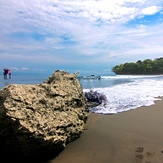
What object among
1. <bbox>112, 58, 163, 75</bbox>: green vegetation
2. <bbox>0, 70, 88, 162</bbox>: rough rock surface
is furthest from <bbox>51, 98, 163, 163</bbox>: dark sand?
<bbox>112, 58, 163, 75</bbox>: green vegetation

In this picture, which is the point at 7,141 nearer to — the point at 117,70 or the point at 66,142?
the point at 66,142

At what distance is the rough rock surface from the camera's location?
3443 millimetres

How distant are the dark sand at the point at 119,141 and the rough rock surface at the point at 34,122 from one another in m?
0.31

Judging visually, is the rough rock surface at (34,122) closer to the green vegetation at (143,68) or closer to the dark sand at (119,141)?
the dark sand at (119,141)

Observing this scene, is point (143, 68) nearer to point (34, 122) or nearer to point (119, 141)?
point (119, 141)

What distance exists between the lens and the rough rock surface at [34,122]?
3443 mm

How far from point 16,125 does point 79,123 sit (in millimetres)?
1871

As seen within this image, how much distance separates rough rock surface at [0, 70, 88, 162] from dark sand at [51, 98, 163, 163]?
0.31m

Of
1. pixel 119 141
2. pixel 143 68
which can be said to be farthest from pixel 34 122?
pixel 143 68

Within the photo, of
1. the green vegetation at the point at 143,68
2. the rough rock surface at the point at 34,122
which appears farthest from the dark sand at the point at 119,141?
the green vegetation at the point at 143,68

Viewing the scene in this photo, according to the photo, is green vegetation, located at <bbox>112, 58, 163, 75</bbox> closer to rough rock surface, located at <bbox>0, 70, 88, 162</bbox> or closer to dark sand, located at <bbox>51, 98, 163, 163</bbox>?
dark sand, located at <bbox>51, 98, 163, 163</bbox>

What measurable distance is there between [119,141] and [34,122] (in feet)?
6.50

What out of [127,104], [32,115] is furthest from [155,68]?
[32,115]

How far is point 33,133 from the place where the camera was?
3.45 meters
